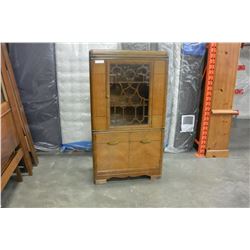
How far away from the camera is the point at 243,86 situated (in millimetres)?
4586

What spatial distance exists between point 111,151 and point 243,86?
11.0 ft

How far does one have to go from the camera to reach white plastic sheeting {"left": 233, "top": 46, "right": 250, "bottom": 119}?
447 centimetres

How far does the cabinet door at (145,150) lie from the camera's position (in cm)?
242

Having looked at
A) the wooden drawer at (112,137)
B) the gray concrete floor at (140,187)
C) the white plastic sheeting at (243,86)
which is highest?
the white plastic sheeting at (243,86)

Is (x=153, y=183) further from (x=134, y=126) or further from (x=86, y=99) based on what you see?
(x=86, y=99)

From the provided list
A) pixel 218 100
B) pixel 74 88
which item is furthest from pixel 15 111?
pixel 218 100

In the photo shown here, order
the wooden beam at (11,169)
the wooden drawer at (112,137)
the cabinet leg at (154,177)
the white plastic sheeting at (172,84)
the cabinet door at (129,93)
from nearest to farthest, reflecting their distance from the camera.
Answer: the wooden beam at (11,169) < the cabinet door at (129,93) < the wooden drawer at (112,137) < the cabinet leg at (154,177) < the white plastic sheeting at (172,84)

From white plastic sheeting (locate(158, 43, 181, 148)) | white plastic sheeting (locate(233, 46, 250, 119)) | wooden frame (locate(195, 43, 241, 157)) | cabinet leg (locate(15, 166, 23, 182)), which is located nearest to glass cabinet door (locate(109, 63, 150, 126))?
white plastic sheeting (locate(158, 43, 181, 148))

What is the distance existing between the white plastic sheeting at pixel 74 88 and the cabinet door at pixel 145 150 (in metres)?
0.91

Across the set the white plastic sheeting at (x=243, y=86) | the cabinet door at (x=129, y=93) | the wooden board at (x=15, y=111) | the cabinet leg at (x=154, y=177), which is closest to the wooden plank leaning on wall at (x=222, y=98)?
the cabinet leg at (x=154, y=177)

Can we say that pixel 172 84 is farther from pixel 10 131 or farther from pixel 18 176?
pixel 18 176

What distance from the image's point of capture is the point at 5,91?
239 centimetres

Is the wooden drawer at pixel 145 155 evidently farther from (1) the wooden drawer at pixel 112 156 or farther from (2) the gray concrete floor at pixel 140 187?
(2) the gray concrete floor at pixel 140 187

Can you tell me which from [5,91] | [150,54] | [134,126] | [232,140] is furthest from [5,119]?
[232,140]
